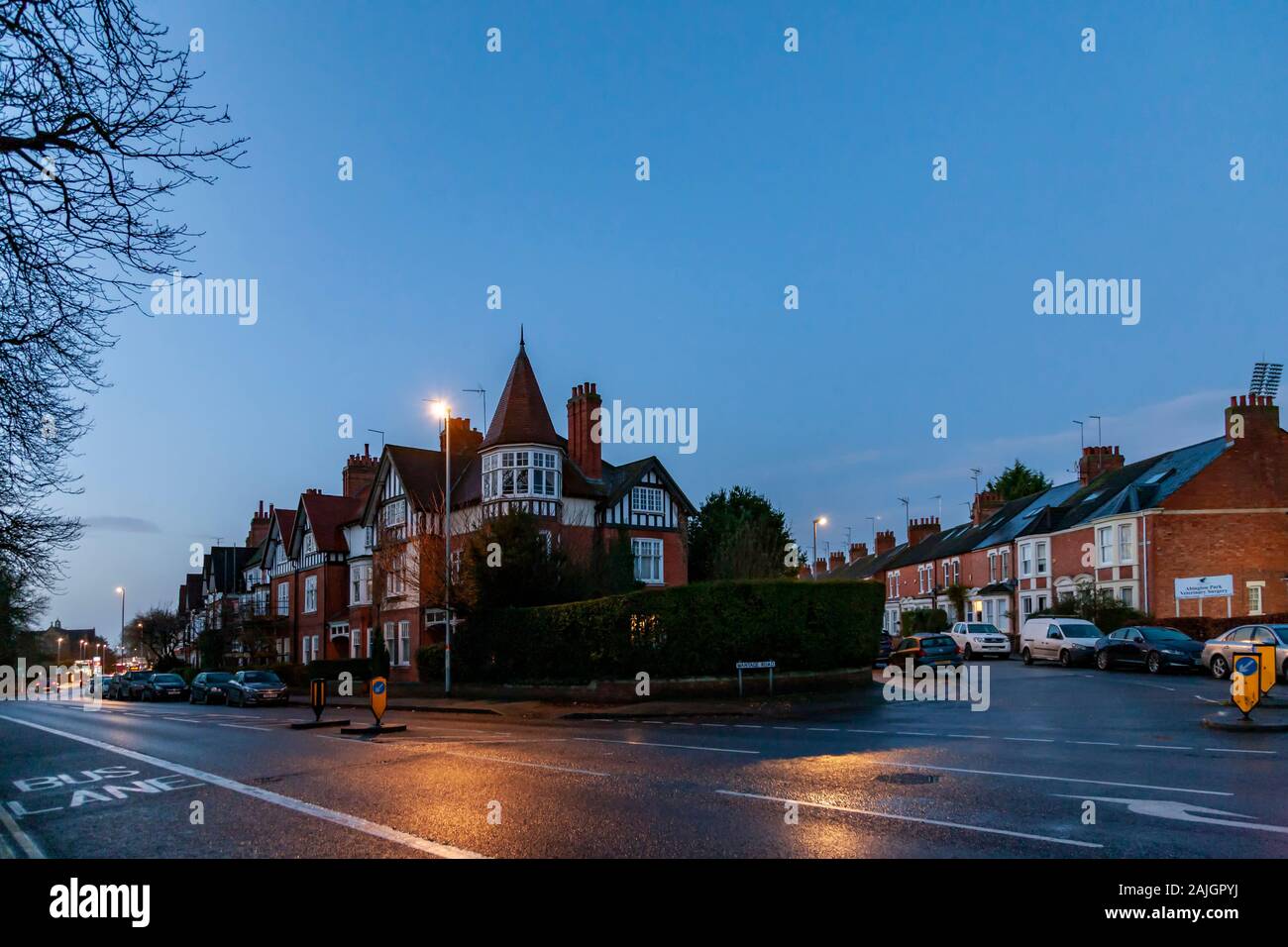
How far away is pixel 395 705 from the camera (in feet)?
109

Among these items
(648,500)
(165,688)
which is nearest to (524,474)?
(648,500)

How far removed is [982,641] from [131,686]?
4295cm

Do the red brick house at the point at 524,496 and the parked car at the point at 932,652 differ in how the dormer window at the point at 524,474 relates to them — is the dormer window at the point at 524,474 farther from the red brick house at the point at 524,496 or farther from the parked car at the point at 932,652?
the parked car at the point at 932,652

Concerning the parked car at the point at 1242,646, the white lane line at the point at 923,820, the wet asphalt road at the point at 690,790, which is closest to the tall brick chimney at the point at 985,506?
the parked car at the point at 1242,646

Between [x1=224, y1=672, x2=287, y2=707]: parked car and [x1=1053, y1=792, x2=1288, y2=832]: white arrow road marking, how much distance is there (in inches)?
1385

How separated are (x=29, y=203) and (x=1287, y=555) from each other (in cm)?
5030

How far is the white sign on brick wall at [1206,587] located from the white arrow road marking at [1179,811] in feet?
120

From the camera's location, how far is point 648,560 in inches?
1834

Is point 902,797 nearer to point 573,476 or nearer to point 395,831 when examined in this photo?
point 395,831

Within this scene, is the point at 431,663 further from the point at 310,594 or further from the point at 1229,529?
the point at 1229,529

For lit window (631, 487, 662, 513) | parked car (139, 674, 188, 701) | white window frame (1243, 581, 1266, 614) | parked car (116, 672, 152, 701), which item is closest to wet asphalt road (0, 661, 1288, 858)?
lit window (631, 487, 662, 513)

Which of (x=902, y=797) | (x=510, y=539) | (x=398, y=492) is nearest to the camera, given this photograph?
(x=902, y=797)
